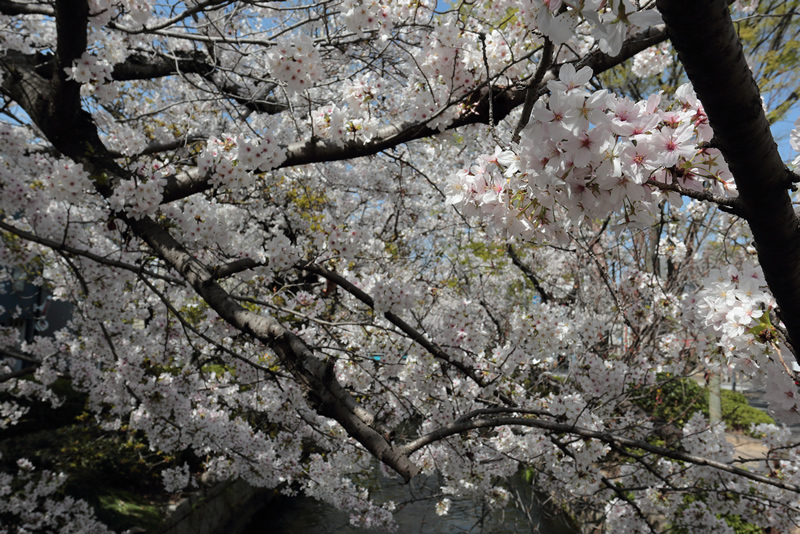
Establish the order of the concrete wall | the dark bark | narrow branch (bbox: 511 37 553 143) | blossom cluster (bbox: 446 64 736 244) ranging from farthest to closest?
1. the concrete wall
2. narrow branch (bbox: 511 37 553 143)
3. blossom cluster (bbox: 446 64 736 244)
4. the dark bark

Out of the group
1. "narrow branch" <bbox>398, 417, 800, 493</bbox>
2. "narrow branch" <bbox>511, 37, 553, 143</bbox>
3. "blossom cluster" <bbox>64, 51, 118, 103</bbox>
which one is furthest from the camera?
"blossom cluster" <bbox>64, 51, 118, 103</bbox>

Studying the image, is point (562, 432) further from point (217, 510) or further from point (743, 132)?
point (217, 510)

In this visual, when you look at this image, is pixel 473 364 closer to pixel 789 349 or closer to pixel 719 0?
pixel 789 349

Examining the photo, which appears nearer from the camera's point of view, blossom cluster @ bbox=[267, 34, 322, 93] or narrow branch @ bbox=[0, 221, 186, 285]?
narrow branch @ bbox=[0, 221, 186, 285]

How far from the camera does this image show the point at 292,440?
4605 millimetres

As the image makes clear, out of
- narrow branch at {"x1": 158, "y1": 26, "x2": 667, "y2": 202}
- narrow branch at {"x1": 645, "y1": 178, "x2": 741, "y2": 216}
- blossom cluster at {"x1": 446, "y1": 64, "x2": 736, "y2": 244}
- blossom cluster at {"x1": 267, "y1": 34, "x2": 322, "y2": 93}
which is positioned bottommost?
narrow branch at {"x1": 645, "y1": 178, "x2": 741, "y2": 216}

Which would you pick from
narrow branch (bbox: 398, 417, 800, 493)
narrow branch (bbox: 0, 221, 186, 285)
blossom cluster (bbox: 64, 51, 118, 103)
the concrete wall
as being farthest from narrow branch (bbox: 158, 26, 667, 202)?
the concrete wall

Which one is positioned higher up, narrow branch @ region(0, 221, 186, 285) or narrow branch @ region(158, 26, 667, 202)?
narrow branch @ region(158, 26, 667, 202)

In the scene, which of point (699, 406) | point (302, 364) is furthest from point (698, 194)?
point (699, 406)

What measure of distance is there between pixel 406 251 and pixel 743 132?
6.41m

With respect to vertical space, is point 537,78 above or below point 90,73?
below

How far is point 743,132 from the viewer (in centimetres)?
86

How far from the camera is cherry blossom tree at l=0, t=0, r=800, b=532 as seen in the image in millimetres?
968

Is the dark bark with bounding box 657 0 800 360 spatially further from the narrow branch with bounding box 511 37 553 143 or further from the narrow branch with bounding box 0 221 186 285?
the narrow branch with bounding box 0 221 186 285
